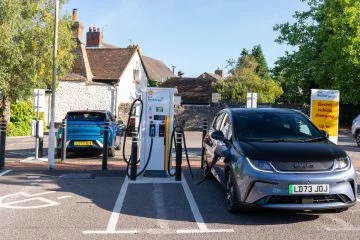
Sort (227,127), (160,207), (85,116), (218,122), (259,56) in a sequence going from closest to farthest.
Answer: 1. (160,207)
2. (227,127)
3. (218,122)
4. (85,116)
5. (259,56)

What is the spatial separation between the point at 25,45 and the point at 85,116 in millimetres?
11452

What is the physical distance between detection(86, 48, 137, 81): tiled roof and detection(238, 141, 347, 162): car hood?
30.0 meters

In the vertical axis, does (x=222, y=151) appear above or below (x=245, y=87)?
below

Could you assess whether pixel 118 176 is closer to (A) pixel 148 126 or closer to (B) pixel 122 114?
(A) pixel 148 126

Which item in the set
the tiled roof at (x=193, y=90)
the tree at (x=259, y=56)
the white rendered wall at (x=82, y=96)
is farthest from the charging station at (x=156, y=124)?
the tree at (x=259, y=56)

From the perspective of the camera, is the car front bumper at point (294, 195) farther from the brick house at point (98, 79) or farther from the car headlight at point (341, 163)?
the brick house at point (98, 79)

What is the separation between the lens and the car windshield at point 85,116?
1459cm

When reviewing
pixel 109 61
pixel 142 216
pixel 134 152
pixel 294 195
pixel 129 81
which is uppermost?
pixel 109 61

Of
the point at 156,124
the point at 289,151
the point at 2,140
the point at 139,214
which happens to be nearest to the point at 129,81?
the point at 2,140

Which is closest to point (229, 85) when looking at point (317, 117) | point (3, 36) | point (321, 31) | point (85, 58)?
point (321, 31)

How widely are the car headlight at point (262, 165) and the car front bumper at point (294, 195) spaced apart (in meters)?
0.06

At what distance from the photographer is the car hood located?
6.50m

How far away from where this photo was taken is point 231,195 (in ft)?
22.9

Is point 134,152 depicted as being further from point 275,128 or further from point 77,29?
point 77,29
